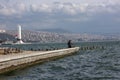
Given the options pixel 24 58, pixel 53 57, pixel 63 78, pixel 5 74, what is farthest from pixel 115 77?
pixel 53 57

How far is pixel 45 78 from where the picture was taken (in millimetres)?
30828

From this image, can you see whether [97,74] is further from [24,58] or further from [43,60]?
[43,60]

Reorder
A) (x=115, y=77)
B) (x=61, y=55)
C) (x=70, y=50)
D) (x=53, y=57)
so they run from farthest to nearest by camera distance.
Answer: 1. (x=70, y=50)
2. (x=61, y=55)
3. (x=53, y=57)
4. (x=115, y=77)

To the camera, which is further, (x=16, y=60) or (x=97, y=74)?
(x=16, y=60)

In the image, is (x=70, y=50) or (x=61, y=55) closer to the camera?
(x=61, y=55)

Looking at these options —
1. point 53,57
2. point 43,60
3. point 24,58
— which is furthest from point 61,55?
point 24,58

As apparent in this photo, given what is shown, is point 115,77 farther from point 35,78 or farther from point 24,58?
point 24,58

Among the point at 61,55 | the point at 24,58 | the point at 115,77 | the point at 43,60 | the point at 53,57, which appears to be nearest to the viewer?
the point at 115,77

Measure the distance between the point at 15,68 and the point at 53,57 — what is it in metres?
19.9

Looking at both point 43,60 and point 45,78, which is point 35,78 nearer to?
point 45,78

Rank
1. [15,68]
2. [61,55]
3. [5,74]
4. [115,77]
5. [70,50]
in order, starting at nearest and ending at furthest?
[115,77] < [5,74] < [15,68] < [61,55] < [70,50]

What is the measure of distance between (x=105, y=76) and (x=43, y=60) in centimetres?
1939

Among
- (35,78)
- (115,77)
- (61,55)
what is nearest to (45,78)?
(35,78)

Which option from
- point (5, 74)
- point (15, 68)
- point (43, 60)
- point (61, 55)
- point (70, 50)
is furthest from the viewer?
point (70, 50)
